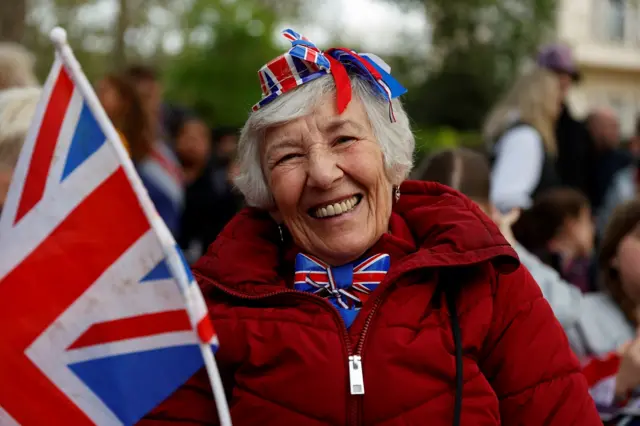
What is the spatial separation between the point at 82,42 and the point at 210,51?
1305 cm

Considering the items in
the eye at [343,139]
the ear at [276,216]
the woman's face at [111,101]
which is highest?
the eye at [343,139]

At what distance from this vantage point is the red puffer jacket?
87.4 inches

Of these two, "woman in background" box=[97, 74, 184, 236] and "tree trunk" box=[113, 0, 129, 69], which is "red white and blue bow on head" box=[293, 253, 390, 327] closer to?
"woman in background" box=[97, 74, 184, 236]

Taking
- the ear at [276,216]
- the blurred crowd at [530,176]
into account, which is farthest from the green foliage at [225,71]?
the ear at [276,216]

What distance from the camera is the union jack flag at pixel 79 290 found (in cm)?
195

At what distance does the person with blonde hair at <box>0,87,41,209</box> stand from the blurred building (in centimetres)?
3037

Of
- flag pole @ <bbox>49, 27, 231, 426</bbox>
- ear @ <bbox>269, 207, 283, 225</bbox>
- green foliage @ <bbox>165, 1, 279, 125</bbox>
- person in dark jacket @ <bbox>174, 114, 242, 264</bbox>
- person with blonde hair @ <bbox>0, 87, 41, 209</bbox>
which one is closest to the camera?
flag pole @ <bbox>49, 27, 231, 426</bbox>

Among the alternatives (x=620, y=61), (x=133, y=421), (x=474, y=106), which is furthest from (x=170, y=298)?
(x=620, y=61)

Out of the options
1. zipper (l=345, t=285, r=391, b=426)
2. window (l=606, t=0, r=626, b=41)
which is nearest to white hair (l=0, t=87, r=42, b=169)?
zipper (l=345, t=285, r=391, b=426)

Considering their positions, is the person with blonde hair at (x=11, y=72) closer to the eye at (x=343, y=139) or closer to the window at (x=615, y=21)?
the eye at (x=343, y=139)

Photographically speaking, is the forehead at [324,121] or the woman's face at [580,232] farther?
the woman's face at [580,232]

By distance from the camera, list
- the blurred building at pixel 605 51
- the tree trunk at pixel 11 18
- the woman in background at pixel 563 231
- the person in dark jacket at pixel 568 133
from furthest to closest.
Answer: the blurred building at pixel 605 51
the tree trunk at pixel 11 18
the person in dark jacket at pixel 568 133
the woman in background at pixel 563 231

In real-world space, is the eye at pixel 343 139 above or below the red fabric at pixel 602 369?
above

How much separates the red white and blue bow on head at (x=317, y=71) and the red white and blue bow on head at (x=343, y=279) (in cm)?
39
